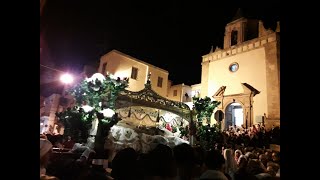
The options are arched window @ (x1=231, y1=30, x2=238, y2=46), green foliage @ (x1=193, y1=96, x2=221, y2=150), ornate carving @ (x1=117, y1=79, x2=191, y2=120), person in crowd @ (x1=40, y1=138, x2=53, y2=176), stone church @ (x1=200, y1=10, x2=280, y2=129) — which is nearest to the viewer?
person in crowd @ (x1=40, y1=138, x2=53, y2=176)

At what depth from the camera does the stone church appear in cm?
2077

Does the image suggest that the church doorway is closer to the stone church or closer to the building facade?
the stone church

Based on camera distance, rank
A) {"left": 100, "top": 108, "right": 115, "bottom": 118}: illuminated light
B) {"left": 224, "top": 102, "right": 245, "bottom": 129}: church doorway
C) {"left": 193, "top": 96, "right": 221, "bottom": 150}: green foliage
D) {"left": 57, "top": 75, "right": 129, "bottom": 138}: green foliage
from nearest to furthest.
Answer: {"left": 100, "top": 108, "right": 115, "bottom": 118}: illuminated light → {"left": 57, "top": 75, "right": 129, "bottom": 138}: green foliage → {"left": 193, "top": 96, "right": 221, "bottom": 150}: green foliage → {"left": 224, "top": 102, "right": 245, "bottom": 129}: church doorway

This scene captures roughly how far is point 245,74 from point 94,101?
56.0 ft

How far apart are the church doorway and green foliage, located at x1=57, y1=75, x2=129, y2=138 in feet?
50.8

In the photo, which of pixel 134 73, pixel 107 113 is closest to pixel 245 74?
pixel 134 73

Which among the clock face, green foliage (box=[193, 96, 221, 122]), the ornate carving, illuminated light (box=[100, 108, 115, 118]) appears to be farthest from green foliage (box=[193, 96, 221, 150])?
the clock face

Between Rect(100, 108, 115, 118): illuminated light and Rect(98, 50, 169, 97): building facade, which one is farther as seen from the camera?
Rect(98, 50, 169, 97): building facade
